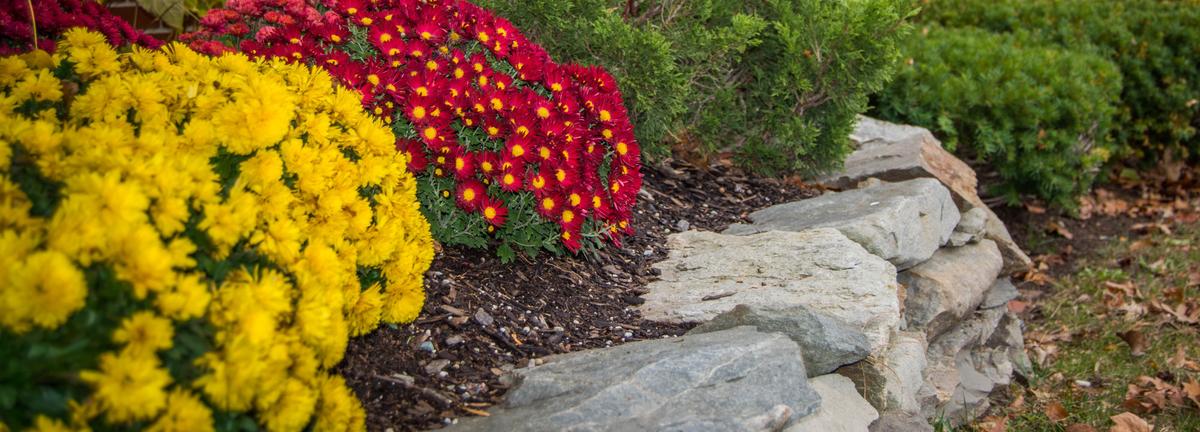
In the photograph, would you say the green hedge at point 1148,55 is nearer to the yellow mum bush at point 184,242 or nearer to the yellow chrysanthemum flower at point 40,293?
the yellow mum bush at point 184,242

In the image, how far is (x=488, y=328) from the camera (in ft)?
10.00

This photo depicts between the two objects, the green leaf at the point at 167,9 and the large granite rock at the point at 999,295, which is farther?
the large granite rock at the point at 999,295

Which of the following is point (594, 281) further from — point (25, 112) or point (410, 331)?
point (25, 112)

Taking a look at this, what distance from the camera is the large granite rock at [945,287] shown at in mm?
4211

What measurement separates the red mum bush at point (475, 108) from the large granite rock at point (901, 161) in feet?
6.16

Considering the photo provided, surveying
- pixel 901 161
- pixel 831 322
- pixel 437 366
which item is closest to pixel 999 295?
pixel 901 161

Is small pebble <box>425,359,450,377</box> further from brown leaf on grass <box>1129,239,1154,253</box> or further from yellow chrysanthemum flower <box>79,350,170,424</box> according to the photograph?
brown leaf on grass <box>1129,239,1154,253</box>

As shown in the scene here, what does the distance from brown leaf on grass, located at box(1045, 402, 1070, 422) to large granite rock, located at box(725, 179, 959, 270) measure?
807 millimetres

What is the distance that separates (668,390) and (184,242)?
1.21m

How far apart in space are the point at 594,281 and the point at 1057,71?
382cm

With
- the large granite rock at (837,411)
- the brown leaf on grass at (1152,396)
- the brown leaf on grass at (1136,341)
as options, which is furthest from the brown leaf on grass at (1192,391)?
the large granite rock at (837,411)

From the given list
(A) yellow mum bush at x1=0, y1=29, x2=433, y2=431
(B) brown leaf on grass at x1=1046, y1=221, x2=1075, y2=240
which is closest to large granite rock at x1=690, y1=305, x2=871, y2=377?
(A) yellow mum bush at x1=0, y1=29, x2=433, y2=431

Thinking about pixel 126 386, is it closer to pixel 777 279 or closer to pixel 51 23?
pixel 51 23

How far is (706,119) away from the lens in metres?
4.69
